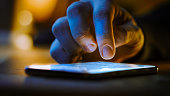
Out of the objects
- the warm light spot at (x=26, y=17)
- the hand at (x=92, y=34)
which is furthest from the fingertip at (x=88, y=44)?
the warm light spot at (x=26, y=17)

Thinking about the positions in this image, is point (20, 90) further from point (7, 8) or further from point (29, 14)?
point (7, 8)

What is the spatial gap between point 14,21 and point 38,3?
1.11 metres

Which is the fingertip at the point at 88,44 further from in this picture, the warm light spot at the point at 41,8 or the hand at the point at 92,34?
the warm light spot at the point at 41,8

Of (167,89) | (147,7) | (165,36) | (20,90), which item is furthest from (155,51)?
(147,7)

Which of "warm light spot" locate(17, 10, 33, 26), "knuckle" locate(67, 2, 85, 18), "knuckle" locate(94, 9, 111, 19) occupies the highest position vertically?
"knuckle" locate(67, 2, 85, 18)

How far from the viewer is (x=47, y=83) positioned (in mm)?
359

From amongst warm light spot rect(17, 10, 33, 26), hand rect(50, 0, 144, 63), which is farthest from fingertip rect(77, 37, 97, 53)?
warm light spot rect(17, 10, 33, 26)

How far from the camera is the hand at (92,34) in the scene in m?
0.50

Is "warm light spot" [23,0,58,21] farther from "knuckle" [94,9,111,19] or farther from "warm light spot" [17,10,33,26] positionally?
"knuckle" [94,9,111,19]

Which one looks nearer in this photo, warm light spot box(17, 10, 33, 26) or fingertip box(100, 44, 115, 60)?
fingertip box(100, 44, 115, 60)

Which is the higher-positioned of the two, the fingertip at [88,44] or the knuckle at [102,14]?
the knuckle at [102,14]

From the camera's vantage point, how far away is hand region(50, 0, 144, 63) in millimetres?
500

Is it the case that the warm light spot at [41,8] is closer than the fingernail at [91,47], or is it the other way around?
the fingernail at [91,47]

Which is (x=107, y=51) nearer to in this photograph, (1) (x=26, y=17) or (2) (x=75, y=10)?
(2) (x=75, y=10)
